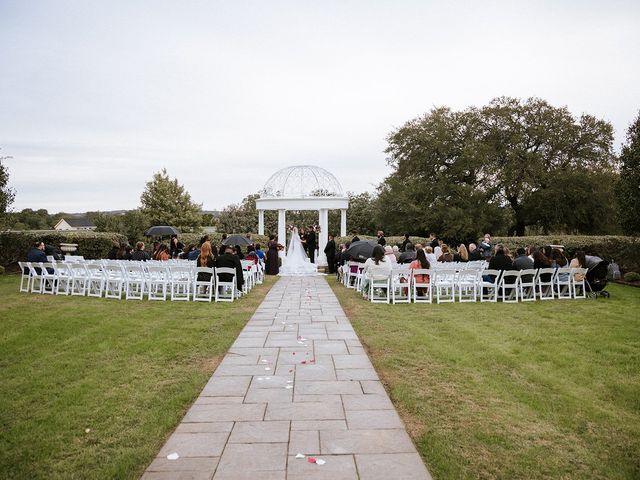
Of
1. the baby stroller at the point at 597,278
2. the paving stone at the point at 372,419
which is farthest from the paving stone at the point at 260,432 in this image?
the baby stroller at the point at 597,278

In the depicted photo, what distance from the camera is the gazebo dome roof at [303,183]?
26.7 metres

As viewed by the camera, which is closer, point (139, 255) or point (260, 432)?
point (260, 432)

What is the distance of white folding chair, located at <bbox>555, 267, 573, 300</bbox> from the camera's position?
37.9ft

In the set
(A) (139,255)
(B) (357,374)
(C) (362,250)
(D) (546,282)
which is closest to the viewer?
(B) (357,374)

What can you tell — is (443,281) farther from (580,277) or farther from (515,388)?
(515,388)

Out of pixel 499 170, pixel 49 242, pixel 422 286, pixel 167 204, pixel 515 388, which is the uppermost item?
pixel 499 170

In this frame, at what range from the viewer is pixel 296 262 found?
21219 mm

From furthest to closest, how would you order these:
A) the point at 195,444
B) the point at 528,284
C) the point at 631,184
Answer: the point at 631,184, the point at 528,284, the point at 195,444

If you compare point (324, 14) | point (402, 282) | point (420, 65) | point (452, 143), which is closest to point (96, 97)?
point (324, 14)

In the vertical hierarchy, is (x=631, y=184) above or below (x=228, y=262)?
above

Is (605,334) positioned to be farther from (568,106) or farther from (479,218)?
(568,106)

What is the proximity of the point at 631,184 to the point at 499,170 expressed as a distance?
10317mm

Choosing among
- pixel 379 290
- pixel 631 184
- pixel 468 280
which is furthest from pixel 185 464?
pixel 631 184

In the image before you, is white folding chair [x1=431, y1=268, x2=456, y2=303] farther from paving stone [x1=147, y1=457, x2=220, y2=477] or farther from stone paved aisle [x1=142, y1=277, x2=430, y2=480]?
paving stone [x1=147, y1=457, x2=220, y2=477]
